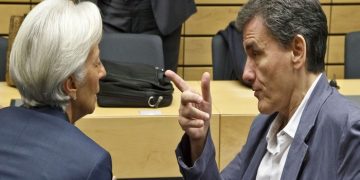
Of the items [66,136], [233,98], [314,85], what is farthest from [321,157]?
[233,98]

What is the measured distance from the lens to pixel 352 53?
377 centimetres

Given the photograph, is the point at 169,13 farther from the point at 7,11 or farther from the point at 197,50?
the point at 7,11

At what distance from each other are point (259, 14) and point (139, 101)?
53.1 inches

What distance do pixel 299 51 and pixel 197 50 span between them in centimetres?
376

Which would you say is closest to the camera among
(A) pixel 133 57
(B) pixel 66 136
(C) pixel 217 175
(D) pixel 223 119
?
(B) pixel 66 136

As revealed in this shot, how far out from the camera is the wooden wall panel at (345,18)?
5.43m

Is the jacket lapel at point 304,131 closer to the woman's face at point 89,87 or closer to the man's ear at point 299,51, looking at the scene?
the man's ear at point 299,51

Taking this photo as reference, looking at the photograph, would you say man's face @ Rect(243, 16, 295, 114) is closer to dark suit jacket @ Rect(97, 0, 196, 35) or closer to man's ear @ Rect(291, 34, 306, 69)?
man's ear @ Rect(291, 34, 306, 69)

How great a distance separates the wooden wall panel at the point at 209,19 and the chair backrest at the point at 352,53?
168 cm

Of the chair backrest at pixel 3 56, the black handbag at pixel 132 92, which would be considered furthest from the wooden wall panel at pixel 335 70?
the chair backrest at pixel 3 56

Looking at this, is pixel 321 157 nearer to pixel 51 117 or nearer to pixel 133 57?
pixel 51 117

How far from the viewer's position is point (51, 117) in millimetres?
1558

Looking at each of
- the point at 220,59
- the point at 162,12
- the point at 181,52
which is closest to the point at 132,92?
the point at 220,59

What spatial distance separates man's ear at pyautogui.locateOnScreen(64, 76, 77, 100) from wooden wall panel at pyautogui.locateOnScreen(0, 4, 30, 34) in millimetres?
3660
